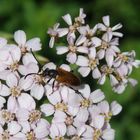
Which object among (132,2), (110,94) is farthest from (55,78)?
(132,2)

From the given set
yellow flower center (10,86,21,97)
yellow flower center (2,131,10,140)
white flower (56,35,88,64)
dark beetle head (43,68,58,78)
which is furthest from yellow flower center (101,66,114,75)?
yellow flower center (2,131,10,140)

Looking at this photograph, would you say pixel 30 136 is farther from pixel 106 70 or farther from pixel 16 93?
pixel 106 70

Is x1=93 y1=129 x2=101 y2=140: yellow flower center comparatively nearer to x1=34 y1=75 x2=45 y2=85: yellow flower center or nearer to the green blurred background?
x1=34 y1=75 x2=45 y2=85: yellow flower center

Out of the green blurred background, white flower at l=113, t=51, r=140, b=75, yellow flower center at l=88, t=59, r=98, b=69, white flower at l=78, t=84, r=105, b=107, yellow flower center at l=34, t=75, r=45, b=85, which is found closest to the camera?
yellow flower center at l=34, t=75, r=45, b=85

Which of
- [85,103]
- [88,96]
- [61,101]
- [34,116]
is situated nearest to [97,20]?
[88,96]

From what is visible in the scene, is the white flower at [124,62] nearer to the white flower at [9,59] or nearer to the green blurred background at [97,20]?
the white flower at [9,59]

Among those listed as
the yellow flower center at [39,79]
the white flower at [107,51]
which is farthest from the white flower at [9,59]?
the white flower at [107,51]
